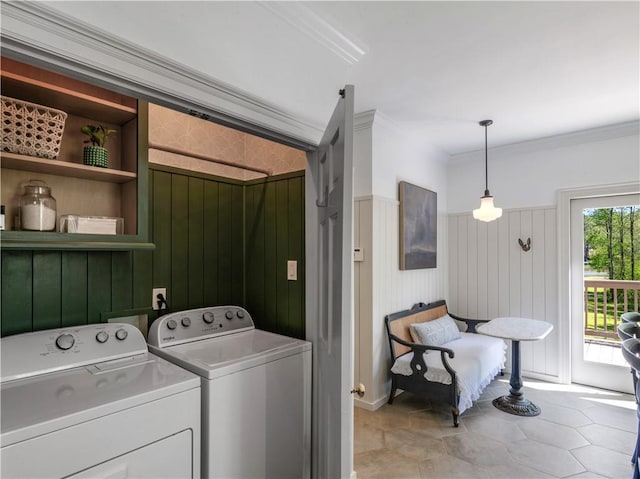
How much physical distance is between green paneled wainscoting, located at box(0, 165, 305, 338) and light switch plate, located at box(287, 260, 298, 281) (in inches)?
1.1

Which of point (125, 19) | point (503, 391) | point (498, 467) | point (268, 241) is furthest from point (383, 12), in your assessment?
point (503, 391)

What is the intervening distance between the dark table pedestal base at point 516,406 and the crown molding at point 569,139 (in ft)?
8.49

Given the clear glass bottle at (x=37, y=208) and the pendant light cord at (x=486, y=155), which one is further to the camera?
the pendant light cord at (x=486, y=155)

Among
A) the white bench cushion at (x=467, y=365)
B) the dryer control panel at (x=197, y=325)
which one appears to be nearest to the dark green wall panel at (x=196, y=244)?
the dryer control panel at (x=197, y=325)

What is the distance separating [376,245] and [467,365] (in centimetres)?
126

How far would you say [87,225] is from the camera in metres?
1.59

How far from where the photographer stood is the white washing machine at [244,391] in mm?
1507

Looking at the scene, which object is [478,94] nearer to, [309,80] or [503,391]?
[309,80]

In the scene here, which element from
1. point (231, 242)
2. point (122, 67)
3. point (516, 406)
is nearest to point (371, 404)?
point (516, 406)

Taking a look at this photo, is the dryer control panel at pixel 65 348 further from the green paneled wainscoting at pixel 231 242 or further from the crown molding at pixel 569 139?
the crown molding at pixel 569 139

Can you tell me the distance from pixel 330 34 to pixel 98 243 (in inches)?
62.9

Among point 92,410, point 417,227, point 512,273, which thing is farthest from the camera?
point 512,273

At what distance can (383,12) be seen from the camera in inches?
71.9

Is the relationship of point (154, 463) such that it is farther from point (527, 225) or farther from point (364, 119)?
point (527, 225)
